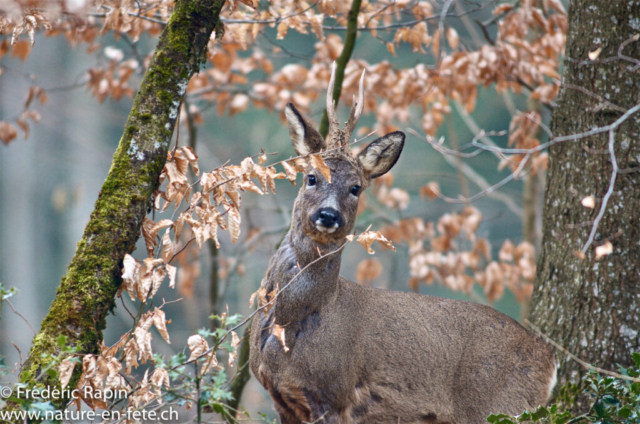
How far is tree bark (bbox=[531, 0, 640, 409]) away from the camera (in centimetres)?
502

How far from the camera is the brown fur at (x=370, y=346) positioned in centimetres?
455

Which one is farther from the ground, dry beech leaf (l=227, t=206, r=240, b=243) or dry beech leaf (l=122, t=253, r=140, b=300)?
dry beech leaf (l=227, t=206, r=240, b=243)

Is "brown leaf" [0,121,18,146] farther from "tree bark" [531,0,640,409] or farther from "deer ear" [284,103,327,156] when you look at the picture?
"tree bark" [531,0,640,409]

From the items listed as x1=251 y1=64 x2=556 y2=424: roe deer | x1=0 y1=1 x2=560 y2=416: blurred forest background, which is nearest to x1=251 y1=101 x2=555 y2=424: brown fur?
x1=251 y1=64 x2=556 y2=424: roe deer

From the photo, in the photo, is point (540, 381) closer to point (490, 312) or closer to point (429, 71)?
point (490, 312)

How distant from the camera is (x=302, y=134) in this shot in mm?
4875

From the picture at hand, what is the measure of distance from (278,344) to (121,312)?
9.49 m

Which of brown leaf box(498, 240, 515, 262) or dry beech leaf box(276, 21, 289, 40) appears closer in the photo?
dry beech leaf box(276, 21, 289, 40)

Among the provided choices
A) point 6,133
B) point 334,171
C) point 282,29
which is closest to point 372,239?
point 334,171

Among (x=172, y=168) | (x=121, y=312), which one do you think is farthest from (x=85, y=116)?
(x=172, y=168)

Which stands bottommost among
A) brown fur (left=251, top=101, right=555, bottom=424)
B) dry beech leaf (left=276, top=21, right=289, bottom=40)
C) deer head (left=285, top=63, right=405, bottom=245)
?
brown fur (left=251, top=101, right=555, bottom=424)

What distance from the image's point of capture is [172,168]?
13.5 ft

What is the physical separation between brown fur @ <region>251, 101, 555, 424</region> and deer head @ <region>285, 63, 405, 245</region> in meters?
0.01

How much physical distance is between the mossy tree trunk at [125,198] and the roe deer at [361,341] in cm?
103
